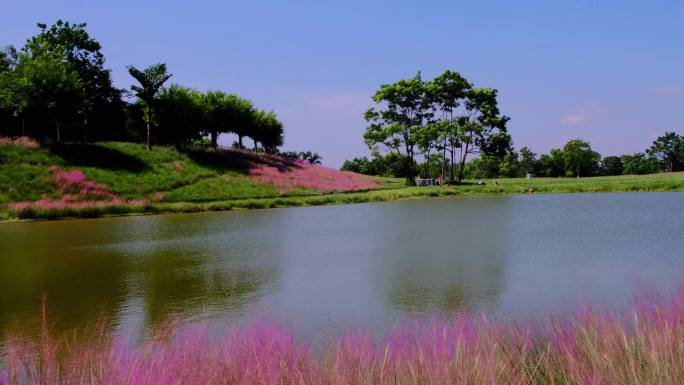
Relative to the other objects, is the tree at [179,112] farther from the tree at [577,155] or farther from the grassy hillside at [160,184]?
the tree at [577,155]

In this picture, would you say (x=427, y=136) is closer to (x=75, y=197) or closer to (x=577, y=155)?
(x=75, y=197)

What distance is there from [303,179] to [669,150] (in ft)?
427

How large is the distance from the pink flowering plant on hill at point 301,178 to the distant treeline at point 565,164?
59.1m

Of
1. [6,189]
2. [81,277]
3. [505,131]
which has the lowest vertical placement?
[81,277]

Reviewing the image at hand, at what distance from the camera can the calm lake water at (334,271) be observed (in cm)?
923

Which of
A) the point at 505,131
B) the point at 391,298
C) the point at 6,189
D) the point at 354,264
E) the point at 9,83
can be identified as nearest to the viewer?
the point at 391,298

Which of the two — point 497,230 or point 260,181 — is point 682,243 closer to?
point 497,230

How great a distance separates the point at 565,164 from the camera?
128250 mm

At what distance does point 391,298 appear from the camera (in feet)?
32.8

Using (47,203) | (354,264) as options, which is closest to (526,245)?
(354,264)

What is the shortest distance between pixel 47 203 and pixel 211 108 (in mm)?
32638

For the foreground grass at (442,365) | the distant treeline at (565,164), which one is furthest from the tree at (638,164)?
the foreground grass at (442,365)

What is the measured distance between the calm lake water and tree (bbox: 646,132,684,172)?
138974 millimetres

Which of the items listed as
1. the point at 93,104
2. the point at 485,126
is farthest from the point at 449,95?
the point at 93,104
